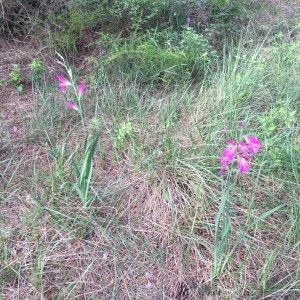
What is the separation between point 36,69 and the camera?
3.12 meters

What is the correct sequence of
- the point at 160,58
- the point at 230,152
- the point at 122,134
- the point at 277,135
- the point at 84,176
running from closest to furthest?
the point at 230,152 → the point at 84,176 → the point at 277,135 → the point at 122,134 → the point at 160,58

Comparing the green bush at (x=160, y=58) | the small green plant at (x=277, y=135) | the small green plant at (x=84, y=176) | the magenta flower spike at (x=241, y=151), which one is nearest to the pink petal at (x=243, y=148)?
the magenta flower spike at (x=241, y=151)

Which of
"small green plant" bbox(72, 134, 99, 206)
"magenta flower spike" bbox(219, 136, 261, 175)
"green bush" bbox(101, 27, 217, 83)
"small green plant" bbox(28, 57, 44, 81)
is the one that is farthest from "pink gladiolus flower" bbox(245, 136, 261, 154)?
"small green plant" bbox(28, 57, 44, 81)

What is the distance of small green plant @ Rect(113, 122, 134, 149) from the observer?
8.14 feet

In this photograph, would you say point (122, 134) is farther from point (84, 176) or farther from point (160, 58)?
point (160, 58)

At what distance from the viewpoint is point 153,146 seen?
8.12 ft

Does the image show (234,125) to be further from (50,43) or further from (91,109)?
(50,43)

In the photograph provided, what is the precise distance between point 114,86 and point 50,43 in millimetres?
756

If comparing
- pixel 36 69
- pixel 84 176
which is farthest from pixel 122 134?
pixel 36 69

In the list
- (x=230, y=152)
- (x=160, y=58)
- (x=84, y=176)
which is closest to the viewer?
(x=230, y=152)

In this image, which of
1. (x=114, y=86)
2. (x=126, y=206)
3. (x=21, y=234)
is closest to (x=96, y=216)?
(x=126, y=206)

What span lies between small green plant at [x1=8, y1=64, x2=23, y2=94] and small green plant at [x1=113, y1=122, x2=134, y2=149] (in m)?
1.03

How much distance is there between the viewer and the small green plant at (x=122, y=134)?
2480mm

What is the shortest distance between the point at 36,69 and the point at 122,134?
1.09 metres
